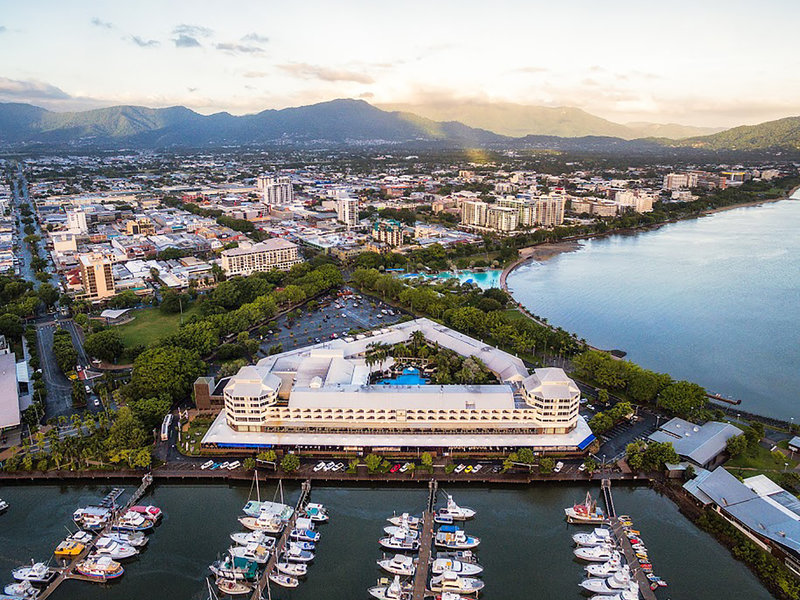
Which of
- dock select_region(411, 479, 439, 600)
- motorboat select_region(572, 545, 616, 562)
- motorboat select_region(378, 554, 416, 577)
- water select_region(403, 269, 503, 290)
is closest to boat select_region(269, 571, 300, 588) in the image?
motorboat select_region(378, 554, 416, 577)

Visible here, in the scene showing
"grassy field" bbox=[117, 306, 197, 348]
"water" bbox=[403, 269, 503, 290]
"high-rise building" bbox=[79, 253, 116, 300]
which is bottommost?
"grassy field" bbox=[117, 306, 197, 348]

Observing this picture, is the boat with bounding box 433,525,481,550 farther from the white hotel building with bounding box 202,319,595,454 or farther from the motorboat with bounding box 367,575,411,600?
the white hotel building with bounding box 202,319,595,454

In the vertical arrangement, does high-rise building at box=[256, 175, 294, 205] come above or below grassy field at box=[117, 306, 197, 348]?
above

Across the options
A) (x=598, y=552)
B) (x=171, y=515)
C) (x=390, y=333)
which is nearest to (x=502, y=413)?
(x=598, y=552)

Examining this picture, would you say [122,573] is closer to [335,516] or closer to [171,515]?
[171,515]

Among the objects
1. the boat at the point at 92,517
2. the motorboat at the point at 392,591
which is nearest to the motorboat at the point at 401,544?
the motorboat at the point at 392,591
